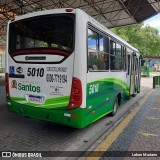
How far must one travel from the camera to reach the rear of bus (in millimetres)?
4359

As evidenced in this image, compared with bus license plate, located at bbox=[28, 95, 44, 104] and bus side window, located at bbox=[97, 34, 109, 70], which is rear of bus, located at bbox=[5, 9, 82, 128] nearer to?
bus license plate, located at bbox=[28, 95, 44, 104]

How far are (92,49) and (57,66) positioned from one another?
969 millimetres

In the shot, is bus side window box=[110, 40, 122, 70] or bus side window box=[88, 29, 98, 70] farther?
bus side window box=[110, 40, 122, 70]

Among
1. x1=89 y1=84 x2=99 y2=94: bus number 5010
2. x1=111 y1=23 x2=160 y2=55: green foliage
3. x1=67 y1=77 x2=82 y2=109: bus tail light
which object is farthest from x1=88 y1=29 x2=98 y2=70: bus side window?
x1=111 y1=23 x2=160 y2=55: green foliage

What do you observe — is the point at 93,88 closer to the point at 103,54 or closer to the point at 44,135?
the point at 103,54

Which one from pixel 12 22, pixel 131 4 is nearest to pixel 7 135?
pixel 12 22

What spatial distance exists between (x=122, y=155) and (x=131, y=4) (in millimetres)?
12328

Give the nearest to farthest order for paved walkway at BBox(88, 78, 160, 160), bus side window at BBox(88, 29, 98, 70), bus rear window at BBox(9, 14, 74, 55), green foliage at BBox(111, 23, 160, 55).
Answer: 1. paved walkway at BBox(88, 78, 160, 160)
2. bus rear window at BBox(9, 14, 74, 55)
3. bus side window at BBox(88, 29, 98, 70)
4. green foliage at BBox(111, 23, 160, 55)

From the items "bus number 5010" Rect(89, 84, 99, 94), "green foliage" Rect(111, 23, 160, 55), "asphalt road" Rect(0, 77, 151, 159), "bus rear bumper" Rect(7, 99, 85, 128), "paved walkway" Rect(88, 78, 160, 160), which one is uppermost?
"green foliage" Rect(111, 23, 160, 55)

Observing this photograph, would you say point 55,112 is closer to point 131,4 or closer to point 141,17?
point 131,4

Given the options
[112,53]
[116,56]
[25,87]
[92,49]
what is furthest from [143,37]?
[25,87]

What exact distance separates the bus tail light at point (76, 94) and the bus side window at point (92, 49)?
0.56 m

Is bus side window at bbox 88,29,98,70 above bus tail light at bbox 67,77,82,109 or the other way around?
above

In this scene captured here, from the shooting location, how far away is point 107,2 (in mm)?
13945
